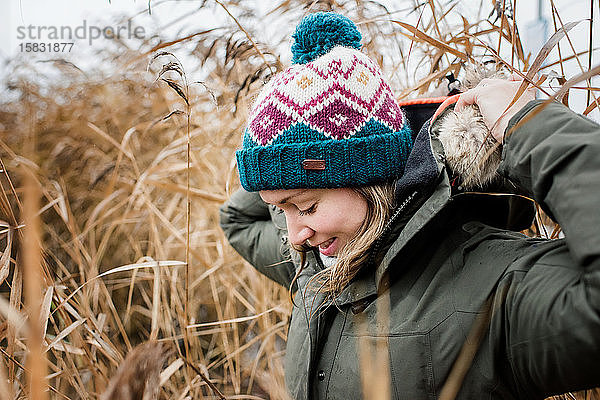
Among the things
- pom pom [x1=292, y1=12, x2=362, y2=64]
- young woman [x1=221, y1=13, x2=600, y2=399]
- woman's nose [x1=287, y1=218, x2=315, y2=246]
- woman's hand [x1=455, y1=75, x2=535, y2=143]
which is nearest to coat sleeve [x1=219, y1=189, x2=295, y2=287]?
young woman [x1=221, y1=13, x2=600, y2=399]

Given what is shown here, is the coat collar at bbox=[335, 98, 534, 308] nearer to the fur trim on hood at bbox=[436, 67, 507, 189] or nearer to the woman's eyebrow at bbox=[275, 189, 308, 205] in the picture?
the fur trim on hood at bbox=[436, 67, 507, 189]

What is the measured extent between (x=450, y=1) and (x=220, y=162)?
1186 mm

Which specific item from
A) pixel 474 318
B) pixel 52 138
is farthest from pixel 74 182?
pixel 474 318

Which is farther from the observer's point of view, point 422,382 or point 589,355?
point 422,382

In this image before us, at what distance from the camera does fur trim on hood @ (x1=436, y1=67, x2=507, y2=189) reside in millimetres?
992

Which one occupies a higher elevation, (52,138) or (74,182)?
(52,138)

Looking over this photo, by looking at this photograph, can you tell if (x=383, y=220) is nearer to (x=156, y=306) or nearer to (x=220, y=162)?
(x=156, y=306)

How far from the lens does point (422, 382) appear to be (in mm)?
947

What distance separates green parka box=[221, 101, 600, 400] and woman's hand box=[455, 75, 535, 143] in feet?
0.16

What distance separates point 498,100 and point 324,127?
1.03ft

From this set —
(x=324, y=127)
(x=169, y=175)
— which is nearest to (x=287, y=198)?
(x=324, y=127)

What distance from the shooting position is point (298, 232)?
110 cm

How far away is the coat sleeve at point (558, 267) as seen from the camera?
2.43ft

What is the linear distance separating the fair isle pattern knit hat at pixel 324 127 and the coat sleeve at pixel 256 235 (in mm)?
403
